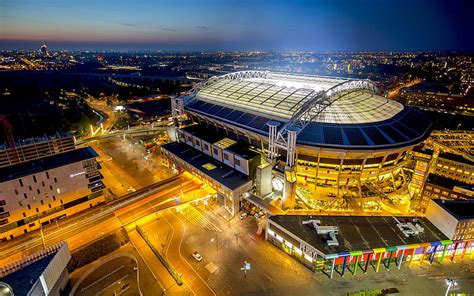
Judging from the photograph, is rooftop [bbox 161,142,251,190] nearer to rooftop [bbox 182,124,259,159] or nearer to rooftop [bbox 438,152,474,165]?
rooftop [bbox 182,124,259,159]

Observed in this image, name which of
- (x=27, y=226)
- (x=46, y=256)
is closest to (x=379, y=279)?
(x=46, y=256)

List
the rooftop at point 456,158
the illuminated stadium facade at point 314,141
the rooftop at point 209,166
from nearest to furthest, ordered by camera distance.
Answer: the illuminated stadium facade at point 314,141 → the rooftop at point 209,166 → the rooftop at point 456,158

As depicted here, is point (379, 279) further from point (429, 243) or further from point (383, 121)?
point (383, 121)

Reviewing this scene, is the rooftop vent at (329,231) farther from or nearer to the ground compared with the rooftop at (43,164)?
nearer to the ground

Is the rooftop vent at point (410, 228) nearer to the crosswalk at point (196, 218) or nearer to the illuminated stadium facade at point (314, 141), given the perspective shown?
the illuminated stadium facade at point (314, 141)

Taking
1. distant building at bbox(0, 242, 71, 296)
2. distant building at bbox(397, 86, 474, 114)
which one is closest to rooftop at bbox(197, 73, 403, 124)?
distant building at bbox(0, 242, 71, 296)

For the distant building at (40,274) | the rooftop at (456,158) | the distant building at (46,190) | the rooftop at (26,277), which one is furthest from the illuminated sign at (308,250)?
the rooftop at (456,158)

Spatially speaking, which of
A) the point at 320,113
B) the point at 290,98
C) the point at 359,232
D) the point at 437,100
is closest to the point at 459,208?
the point at 359,232

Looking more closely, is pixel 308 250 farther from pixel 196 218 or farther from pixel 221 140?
pixel 221 140
